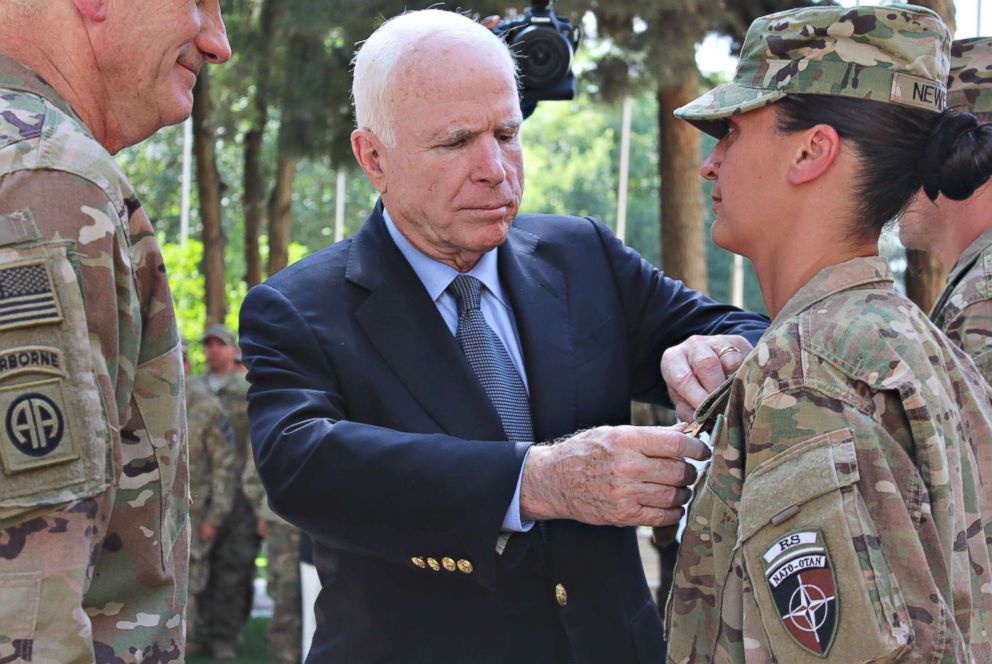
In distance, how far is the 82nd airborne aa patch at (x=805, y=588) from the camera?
190 cm

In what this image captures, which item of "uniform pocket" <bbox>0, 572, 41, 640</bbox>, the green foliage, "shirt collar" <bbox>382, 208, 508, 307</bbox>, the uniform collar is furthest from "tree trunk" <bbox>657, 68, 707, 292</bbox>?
the green foliage

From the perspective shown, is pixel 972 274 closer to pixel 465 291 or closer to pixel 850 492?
pixel 465 291

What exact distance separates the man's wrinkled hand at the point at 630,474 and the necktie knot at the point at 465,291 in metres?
0.66

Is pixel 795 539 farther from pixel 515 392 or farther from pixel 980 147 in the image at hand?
pixel 515 392

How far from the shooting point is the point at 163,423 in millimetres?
1954

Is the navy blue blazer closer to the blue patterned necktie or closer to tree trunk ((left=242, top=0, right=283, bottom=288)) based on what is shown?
the blue patterned necktie

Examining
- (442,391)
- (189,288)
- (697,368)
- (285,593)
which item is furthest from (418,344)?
(189,288)

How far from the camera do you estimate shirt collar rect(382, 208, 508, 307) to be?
2963 millimetres

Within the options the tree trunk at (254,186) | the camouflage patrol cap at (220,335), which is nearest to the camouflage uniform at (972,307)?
the camouflage patrol cap at (220,335)

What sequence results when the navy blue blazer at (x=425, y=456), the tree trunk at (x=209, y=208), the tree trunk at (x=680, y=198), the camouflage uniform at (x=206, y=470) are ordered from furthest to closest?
1. the tree trunk at (x=209, y=208)
2. the camouflage uniform at (x=206, y=470)
3. the tree trunk at (x=680, y=198)
4. the navy blue blazer at (x=425, y=456)

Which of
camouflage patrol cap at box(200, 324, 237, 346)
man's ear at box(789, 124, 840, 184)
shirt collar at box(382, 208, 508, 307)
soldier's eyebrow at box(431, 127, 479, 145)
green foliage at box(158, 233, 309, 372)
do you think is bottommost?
green foliage at box(158, 233, 309, 372)

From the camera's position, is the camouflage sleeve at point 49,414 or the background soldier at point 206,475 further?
the background soldier at point 206,475

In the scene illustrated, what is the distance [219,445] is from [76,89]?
27.0ft

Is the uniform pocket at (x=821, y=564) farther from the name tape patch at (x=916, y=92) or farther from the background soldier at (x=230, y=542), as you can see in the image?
the background soldier at (x=230, y=542)
